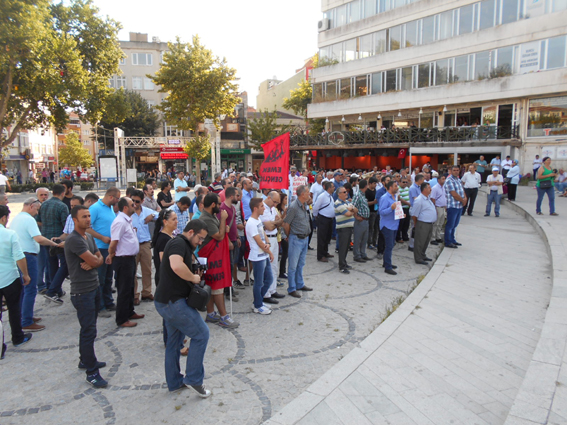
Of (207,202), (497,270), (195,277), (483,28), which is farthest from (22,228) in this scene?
(483,28)

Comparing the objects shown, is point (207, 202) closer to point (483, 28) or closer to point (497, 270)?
point (497, 270)

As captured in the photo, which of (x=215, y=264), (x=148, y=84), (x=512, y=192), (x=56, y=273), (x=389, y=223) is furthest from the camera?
(x=148, y=84)

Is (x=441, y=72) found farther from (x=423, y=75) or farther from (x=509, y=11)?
(x=509, y=11)

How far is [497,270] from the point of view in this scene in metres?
8.05

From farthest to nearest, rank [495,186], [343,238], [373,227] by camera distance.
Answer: [495,186]
[373,227]
[343,238]

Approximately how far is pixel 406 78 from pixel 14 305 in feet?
101

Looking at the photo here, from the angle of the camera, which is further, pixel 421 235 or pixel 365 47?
pixel 365 47

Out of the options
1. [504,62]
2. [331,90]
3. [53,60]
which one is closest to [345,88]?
[331,90]

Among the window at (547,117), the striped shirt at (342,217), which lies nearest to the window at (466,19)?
the window at (547,117)

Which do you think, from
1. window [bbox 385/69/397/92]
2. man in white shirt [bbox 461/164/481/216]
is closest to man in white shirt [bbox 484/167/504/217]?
man in white shirt [bbox 461/164/481/216]

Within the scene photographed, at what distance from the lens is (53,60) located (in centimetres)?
2231

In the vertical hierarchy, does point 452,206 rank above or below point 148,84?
below

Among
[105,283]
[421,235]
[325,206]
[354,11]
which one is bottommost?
[105,283]

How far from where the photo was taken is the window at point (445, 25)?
1074 inches
